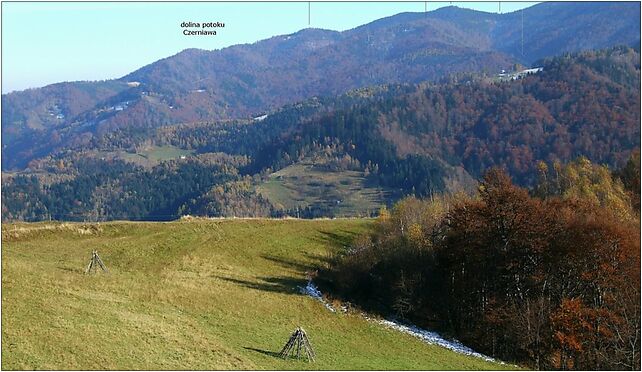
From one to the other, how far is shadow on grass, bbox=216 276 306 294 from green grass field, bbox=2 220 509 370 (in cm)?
13

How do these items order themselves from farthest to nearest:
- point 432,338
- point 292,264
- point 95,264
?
point 292,264 → point 95,264 → point 432,338

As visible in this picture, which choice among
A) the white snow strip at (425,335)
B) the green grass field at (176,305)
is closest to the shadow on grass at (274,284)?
the green grass field at (176,305)

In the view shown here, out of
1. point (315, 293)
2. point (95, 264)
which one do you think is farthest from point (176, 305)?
point (315, 293)

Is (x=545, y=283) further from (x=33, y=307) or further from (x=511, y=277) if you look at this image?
(x=33, y=307)

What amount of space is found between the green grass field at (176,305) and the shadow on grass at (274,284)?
0.44 feet

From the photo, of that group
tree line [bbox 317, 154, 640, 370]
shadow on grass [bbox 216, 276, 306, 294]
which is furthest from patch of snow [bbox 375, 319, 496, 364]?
shadow on grass [bbox 216, 276, 306, 294]

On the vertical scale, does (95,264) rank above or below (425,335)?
above

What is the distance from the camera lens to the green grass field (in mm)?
29234

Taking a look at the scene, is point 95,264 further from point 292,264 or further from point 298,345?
point 298,345

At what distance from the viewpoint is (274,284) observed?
5612 centimetres

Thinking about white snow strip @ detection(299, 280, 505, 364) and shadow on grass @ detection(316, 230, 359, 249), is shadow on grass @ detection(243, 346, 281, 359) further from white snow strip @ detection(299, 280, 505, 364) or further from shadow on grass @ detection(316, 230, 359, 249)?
shadow on grass @ detection(316, 230, 359, 249)

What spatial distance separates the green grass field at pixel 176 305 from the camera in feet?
95.9

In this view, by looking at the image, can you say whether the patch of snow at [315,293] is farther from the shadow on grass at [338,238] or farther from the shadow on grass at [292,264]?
the shadow on grass at [338,238]

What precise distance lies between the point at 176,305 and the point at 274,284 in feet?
50.1
